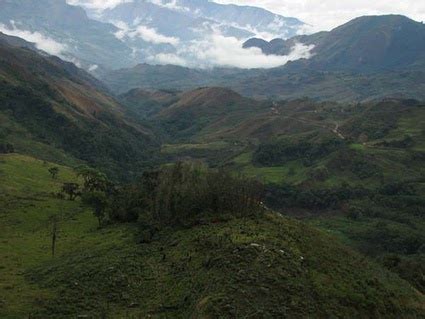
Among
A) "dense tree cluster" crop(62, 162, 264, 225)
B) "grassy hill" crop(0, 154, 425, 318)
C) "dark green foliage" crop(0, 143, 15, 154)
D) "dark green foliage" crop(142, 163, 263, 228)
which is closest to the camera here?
"grassy hill" crop(0, 154, 425, 318)

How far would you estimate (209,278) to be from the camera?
205 feet

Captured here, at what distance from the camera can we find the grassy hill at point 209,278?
58.8m

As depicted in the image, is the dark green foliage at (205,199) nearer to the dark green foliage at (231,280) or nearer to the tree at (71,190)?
the dark green foliage at (231,280)

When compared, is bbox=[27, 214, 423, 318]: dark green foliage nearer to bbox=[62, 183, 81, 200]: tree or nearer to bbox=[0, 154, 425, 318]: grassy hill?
bbox=[0, 154, 425, 318]: grassy hill

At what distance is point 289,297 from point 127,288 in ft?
71.3

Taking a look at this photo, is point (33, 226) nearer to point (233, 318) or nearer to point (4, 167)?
point (4, 167)

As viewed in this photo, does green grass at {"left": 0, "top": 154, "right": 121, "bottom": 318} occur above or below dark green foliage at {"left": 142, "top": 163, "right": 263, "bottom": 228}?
below

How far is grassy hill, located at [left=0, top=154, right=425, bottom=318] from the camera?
2313 inches

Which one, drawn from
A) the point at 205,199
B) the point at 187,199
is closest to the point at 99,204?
the point at 187,199

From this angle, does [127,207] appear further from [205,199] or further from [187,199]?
[205,199]

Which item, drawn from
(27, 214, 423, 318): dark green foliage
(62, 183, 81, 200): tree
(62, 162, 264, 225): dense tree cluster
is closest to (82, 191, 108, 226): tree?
(62, 162, 264, 225): dense tree cluster

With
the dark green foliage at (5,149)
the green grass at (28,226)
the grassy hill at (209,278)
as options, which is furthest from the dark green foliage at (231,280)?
the dark green foliage at (5,149)

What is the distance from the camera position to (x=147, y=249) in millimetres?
80562

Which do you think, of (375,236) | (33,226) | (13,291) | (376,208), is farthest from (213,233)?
(376,208)
